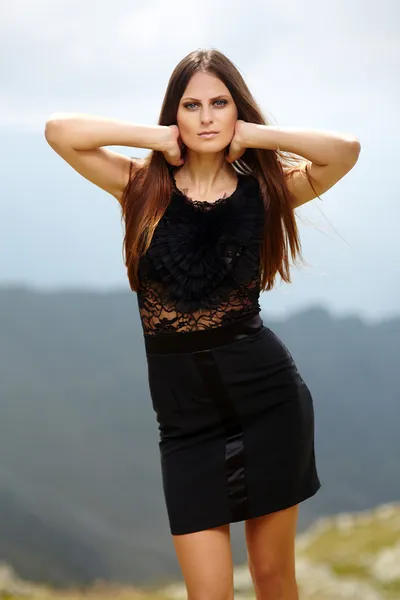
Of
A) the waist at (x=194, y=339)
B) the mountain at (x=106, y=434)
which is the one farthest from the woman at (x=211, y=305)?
the mountain at (x=106, y=434)

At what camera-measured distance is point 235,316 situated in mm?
2398

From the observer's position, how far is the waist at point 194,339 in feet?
7.72

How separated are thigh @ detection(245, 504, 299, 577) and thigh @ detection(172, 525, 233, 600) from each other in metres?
0.12

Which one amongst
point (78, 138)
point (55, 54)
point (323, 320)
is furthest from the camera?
point (323, 320)

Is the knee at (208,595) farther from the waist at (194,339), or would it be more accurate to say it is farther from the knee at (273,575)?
the waist at (194,339)

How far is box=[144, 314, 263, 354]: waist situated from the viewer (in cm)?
235

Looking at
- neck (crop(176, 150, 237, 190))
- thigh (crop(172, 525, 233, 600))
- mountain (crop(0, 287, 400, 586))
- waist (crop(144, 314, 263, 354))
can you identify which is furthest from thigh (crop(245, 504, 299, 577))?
mountain (crop(0, 287, 400, 586))

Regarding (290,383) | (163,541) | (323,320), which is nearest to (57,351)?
(163,541)

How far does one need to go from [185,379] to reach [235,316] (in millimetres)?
206

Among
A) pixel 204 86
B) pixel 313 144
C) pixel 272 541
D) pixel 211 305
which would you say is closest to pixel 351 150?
pixel 313 144

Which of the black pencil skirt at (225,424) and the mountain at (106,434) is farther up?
the black pencil skirt at (225,424)

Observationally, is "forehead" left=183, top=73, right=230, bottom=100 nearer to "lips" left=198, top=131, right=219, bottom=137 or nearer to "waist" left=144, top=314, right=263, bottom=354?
"lips" left=198, top=131, right=219, bottom=137

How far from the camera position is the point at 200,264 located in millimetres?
2352

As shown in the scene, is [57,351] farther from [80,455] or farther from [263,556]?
[263,556]
